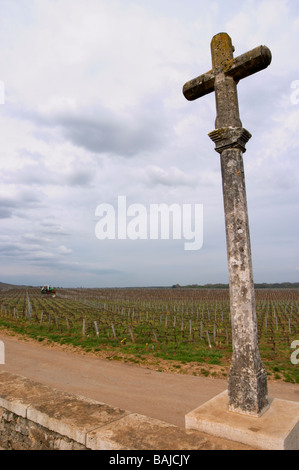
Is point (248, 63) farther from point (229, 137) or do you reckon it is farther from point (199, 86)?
point (229, 137)

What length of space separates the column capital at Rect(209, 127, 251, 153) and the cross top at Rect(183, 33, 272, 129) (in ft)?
0.41

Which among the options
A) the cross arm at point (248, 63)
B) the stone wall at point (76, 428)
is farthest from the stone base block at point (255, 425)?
the cross arm at point (248, 63)

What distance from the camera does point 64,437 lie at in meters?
3.17

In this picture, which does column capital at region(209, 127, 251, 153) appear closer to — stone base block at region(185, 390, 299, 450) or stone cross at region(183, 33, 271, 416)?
stone cross at region(183, 33, 271, 416)

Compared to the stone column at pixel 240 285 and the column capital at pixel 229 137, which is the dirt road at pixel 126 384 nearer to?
the stone column at pixel 240 285

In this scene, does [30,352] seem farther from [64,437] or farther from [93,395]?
[64,437]

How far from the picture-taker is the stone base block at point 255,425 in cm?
258

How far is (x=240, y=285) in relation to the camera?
3.36 meters

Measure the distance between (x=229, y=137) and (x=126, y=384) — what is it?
910cm

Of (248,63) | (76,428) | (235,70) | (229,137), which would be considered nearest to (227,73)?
(235,70)

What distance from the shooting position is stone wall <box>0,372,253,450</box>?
275 centimetres

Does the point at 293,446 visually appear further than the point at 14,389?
No

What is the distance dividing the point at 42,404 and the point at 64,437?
0.73m
